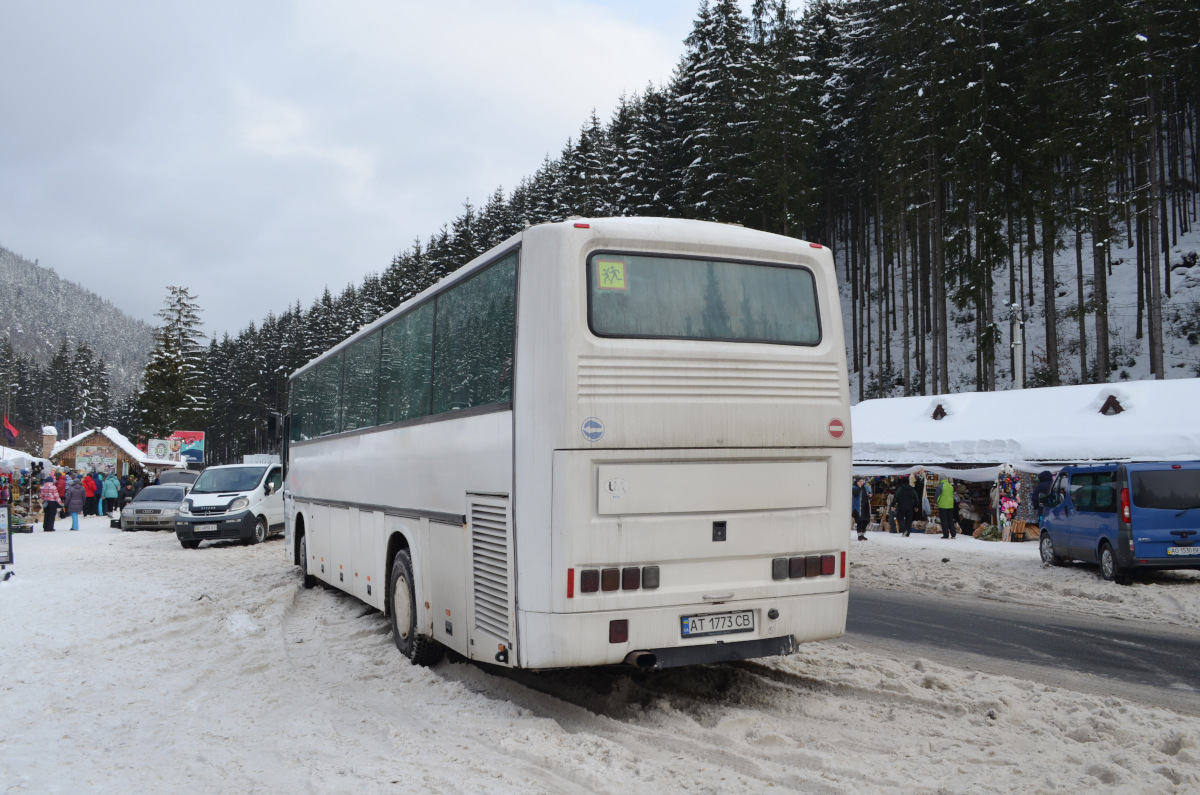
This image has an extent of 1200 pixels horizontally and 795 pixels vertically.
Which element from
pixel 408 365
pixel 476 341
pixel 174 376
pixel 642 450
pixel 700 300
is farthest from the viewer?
pixel 174 376

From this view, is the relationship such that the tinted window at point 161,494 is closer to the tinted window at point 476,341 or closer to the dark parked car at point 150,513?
the dark parked car at point 150,513

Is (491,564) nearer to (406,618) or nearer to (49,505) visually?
(406,618)

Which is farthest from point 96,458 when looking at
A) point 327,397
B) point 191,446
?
point 327,397

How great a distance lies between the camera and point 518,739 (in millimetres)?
6176

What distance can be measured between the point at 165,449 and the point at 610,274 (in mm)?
69293

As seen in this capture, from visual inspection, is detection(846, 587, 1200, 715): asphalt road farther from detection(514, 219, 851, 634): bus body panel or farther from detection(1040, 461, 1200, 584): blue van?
detection(1040, 461, 1200, 584): blue van

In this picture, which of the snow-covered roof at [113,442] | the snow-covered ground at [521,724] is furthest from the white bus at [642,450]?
the snow-covered roof at [113,442]

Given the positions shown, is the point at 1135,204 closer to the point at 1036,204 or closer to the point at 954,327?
the point at 1036,204

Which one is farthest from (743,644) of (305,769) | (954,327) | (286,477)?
(954,327)

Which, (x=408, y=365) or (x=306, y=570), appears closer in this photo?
(x=408, y=365)

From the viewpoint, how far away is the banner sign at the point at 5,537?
16469 mm

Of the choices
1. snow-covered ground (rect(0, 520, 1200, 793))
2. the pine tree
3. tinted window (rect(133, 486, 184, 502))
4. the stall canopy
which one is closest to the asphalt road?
snow-covered ground (rect(0, 520, 1200, 793))

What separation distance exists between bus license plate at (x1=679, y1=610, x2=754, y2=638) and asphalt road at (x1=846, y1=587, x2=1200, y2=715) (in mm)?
2813

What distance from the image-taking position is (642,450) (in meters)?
6.46
